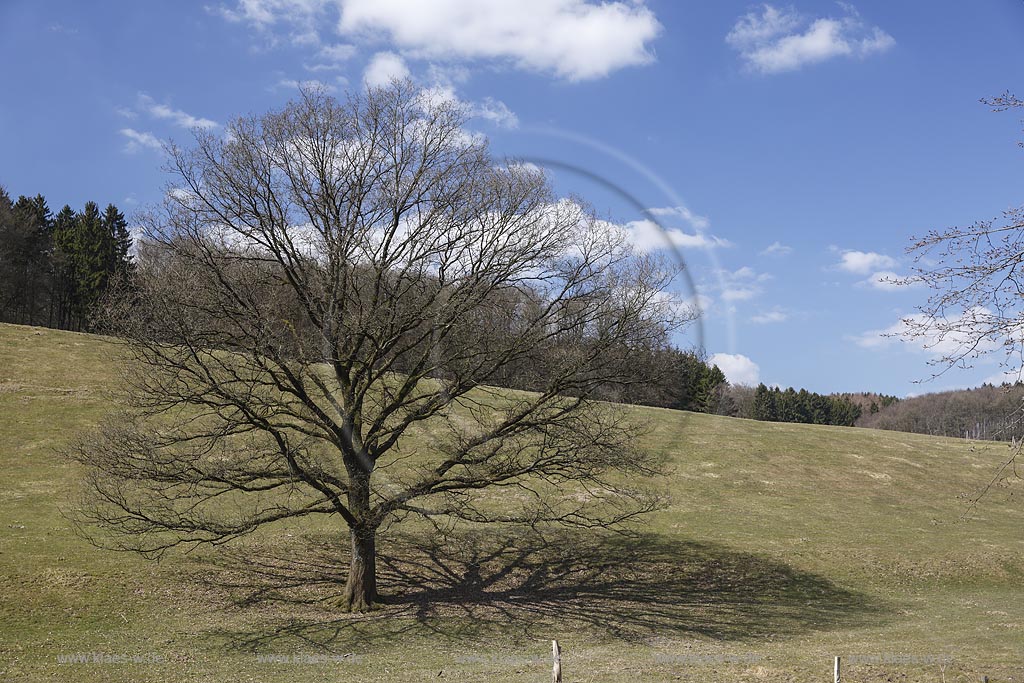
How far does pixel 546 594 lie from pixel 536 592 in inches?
14.4

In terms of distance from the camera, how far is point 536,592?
25953 mm

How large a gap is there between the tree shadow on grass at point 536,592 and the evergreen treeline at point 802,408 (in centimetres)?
6954

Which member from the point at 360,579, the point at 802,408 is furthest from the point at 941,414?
the point at 360,579

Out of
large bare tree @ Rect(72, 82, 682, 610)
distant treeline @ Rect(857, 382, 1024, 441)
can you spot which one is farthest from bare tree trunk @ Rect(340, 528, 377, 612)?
distant treeline @ Rect(857, 382, 1024, 441)

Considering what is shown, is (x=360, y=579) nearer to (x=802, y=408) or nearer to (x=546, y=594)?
(x=546, y=594)

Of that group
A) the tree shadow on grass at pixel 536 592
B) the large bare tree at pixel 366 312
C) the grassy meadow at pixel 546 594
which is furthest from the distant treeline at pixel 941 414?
the large bare tree at pixel 366 312

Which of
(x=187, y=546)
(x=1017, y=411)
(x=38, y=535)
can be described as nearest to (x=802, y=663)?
(x=1017, y=411)

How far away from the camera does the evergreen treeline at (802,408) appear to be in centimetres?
10419

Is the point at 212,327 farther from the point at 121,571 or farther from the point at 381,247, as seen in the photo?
the point at 121,571

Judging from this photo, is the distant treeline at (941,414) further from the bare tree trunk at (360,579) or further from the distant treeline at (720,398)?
the bare tree trunk at (360,579)

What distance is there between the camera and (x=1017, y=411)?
41.0 ft

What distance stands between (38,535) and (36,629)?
7.81m

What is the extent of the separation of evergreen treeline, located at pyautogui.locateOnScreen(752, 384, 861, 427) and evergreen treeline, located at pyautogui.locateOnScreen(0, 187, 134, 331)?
3012 inches

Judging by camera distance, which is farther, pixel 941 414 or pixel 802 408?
pixel 941 414
